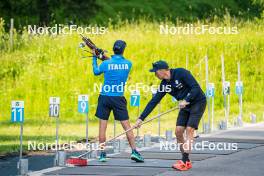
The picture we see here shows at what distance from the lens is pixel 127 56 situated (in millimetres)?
42875

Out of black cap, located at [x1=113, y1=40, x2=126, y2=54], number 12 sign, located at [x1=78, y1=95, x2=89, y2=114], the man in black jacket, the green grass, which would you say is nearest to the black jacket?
the man in black jacket

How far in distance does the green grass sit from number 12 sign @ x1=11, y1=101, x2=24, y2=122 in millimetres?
15645

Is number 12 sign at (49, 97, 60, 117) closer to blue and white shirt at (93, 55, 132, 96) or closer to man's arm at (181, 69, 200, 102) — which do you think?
blue and white shirt at (93, 55, 132, 96)

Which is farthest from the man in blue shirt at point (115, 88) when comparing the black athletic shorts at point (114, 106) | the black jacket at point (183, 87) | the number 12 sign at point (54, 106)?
the black jacket at point (183, 87)

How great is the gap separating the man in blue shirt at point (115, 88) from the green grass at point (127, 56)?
14704 millimetres

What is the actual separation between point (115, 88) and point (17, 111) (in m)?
1.94

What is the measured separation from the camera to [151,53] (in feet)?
142

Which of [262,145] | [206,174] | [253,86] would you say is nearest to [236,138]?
[262,145]

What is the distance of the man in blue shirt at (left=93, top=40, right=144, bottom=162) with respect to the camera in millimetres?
19578

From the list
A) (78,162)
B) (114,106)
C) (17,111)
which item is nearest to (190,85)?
(114,106)

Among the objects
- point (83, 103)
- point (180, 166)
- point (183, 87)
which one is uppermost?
point (183, 87)

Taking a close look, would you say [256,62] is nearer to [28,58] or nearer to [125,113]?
[28,58]

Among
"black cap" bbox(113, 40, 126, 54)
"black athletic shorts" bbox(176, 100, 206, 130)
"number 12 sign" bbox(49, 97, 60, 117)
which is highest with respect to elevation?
"black cap" bbox(113, 40, 126, 54)

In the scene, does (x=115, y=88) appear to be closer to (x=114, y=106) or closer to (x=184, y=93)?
(x=114, y=106)
